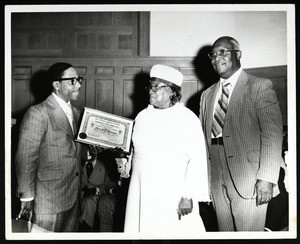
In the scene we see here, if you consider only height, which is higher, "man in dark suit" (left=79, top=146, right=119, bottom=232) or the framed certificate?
the framed certificate

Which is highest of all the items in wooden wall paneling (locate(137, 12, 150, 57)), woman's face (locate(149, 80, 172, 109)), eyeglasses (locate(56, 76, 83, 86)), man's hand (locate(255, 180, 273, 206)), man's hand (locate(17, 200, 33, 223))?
wooden wall paneling (locate(137, 12, 150, 57))

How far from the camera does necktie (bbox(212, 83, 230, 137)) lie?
215cm

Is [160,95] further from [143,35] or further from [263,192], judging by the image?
[263,192]

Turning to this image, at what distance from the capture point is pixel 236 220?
6.97ft

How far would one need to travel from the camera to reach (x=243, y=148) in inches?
83.4

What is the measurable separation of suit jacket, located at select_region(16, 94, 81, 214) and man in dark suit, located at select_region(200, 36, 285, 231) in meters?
0.86

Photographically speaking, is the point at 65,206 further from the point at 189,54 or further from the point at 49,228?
the point at 189,54

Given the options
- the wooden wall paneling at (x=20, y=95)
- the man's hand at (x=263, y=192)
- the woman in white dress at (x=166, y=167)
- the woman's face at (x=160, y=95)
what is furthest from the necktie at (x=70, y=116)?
the man's hand at (x=263, y=192)

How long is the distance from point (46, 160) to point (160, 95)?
777mm

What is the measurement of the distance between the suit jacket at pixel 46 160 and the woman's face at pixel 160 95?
542 mm

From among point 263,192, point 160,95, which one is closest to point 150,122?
point 160,95

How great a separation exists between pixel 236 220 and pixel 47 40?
63.0 inches

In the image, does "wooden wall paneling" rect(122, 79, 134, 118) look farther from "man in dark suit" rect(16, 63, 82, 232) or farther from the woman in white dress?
"man in dark suit" rect(16, 63, 82, 232)

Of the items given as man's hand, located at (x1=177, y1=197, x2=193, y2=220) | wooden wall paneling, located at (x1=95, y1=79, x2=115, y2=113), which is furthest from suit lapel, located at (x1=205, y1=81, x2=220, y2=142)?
wooden wall paneling, located at (x1=95, y1=79, x2=115, y2=113)
